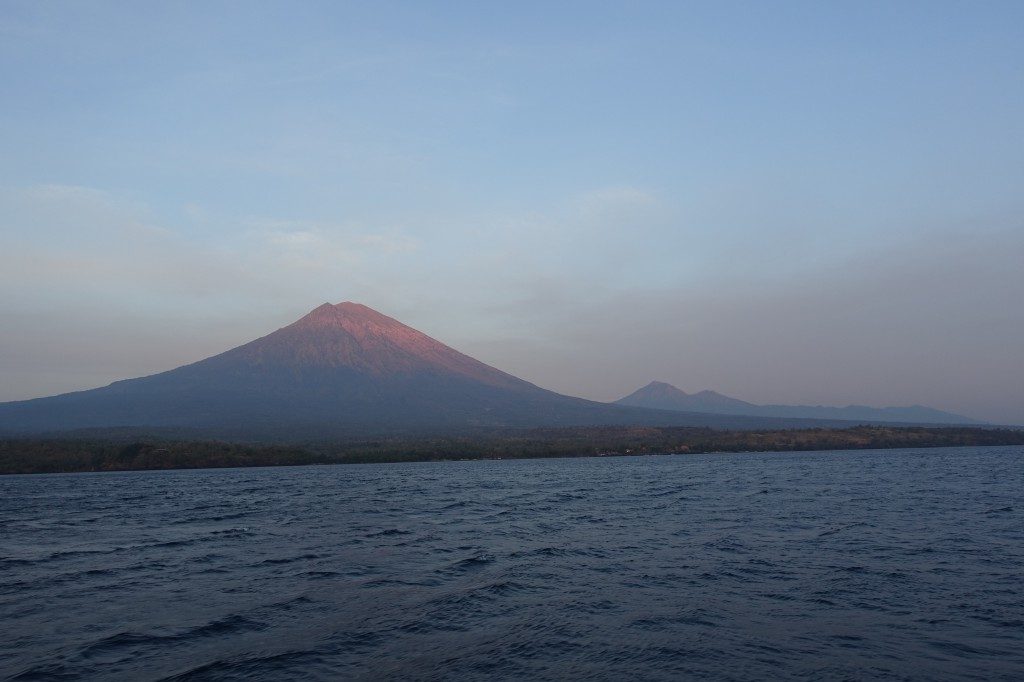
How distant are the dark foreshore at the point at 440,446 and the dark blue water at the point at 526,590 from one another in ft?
155

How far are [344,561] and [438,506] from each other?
1784 cm

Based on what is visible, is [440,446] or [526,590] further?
[440,446]

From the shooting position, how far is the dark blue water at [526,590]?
14.6m

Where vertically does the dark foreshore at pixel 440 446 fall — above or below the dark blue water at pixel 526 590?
above

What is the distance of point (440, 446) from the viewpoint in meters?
106

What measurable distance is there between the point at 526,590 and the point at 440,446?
86048 millimetres

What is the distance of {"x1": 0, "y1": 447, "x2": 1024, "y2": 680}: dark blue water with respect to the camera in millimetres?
14648

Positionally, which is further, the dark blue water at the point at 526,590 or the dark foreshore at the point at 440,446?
the dark foreshore at the point at 440,446

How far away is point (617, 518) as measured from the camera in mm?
35812

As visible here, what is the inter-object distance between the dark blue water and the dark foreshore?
4736 cm

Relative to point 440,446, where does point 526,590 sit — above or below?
below

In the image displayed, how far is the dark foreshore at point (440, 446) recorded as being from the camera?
8569 cm

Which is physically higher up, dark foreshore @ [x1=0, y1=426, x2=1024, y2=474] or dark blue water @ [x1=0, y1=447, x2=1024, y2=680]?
dark foreshore @ [x1=0, y1=426, x2=1024, y2=474]

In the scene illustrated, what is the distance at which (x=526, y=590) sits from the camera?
20703 millimetres
